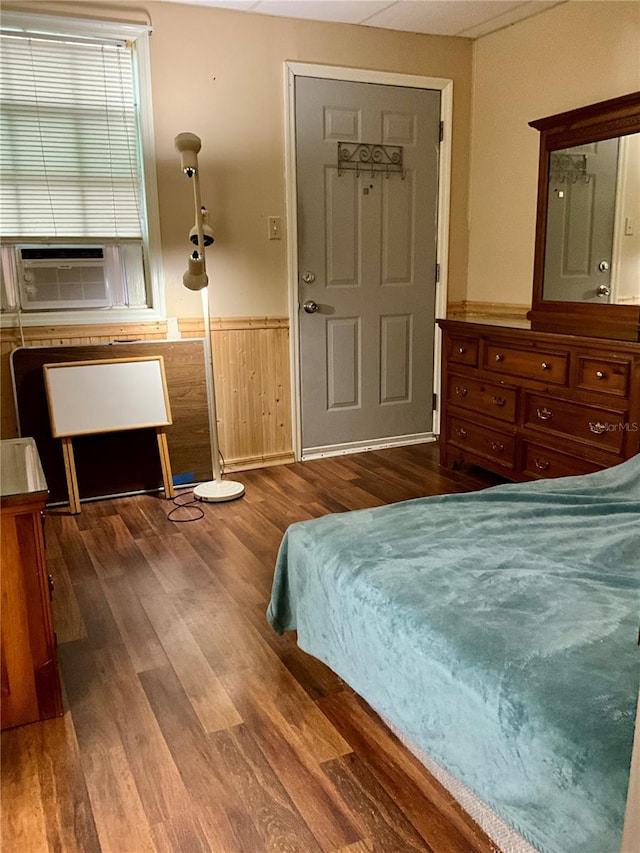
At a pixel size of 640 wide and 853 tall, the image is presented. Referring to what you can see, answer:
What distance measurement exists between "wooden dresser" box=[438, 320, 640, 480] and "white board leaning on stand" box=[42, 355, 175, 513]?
166 centimetres

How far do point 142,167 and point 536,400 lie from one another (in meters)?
2.40

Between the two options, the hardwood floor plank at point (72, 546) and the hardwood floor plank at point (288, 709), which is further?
the hardwood floor plank at point (72, 546)

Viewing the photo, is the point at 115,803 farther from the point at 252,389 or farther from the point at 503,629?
the point at 252,389

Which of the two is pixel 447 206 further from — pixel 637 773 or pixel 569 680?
pixel 637 773

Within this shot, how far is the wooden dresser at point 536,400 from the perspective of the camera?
300 cm

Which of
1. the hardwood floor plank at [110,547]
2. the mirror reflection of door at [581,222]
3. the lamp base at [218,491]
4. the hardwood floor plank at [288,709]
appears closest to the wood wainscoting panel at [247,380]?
the lamp base at [218,491]

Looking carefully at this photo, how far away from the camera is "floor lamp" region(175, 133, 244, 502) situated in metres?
3.35

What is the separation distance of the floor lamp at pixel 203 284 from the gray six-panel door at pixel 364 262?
2.17 feet

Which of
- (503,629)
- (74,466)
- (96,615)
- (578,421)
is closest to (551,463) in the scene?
(578,421)

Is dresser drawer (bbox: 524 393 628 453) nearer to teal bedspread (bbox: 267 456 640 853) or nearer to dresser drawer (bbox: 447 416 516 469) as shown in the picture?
dresser drawer (bbox: 447 416 516 469)

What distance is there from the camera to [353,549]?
1.89m

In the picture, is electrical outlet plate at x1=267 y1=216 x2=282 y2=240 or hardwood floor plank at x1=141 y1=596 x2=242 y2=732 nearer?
hardwood floor plank at x1=141 y1=596 x2=242 y2=732

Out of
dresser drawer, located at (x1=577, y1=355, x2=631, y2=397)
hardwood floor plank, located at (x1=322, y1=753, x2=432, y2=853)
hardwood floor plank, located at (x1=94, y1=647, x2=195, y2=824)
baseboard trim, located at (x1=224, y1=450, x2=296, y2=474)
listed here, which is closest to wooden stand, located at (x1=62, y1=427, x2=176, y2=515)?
baseboard trim, located at (x1=224, y1=450, x2=296, y2=474)

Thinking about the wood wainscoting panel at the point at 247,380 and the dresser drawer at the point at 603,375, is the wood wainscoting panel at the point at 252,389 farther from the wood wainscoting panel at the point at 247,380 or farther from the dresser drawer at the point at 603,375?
the dresser drawer at the point at 603,375
